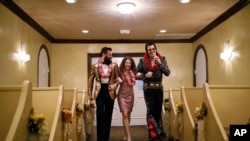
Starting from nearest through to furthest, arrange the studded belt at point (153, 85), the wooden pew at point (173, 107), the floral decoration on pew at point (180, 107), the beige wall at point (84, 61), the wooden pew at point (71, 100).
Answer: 1. the studded belt at point (153, 85)
2. the wooden pew at point (71, 100)
3. the floral decoration on pew at point (180, 107)
4. the wooden pew at point (173, 107)
5. the beige wall at point (84, 61)

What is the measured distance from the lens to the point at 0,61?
3906 millimetres

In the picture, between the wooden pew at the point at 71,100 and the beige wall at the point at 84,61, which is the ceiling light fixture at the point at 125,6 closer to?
the wooden pew at the point at 71,100

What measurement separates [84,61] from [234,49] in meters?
3.87

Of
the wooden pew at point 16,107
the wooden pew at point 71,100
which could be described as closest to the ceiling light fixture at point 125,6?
the wooden pew at point 71,100

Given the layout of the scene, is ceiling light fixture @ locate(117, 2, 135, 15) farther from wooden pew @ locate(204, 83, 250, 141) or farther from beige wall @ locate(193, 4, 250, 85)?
wooden pew @ locate(204, 83, 250, 141)

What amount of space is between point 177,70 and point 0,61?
467 centimetres

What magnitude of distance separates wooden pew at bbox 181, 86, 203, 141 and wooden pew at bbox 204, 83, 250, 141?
19.4 inches

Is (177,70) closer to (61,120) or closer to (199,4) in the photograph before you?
(199,4)

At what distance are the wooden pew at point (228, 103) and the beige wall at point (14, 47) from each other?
3014 millimetres

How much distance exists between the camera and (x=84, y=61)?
→ 7.03 m

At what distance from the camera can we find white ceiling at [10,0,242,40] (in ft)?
14.0

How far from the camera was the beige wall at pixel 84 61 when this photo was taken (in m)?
6.97

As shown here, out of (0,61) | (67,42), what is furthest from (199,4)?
(67,42)

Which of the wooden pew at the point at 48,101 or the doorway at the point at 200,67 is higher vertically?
the doorway at the point at 200,67
